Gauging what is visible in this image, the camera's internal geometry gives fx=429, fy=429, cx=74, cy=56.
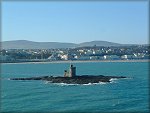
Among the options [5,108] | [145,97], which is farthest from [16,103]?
[145,97]

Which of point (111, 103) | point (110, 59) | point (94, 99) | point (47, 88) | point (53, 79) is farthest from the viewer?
point (110, 59)

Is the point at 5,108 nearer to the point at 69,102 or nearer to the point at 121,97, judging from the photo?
the point at 69,102

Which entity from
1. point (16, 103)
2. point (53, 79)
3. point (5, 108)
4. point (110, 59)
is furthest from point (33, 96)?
point (110, 59)

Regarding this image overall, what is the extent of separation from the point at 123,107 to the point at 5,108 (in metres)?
4.36

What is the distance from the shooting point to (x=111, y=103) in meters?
17.0

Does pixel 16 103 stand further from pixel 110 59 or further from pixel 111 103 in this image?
pixel 110 59

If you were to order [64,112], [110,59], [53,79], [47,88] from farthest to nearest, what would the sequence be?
[110,59] < [53,79] < [47,88] < [64,112]

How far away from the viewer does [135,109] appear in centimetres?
1551

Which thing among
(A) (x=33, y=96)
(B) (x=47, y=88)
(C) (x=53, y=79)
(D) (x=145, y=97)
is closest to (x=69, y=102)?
(A) (x=33, y=96)

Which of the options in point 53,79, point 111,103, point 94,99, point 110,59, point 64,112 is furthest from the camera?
point 110,59

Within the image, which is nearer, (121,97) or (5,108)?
(5,108)

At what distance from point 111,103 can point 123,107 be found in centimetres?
112

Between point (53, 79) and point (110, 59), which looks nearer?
point (53, 79)

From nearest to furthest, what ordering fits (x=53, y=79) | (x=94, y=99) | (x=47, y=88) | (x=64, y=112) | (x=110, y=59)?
(x=64, y=112) → (x=94, y=99) → (x=47, y=88) → (x=53, y=79) → (x=110, y=59)
